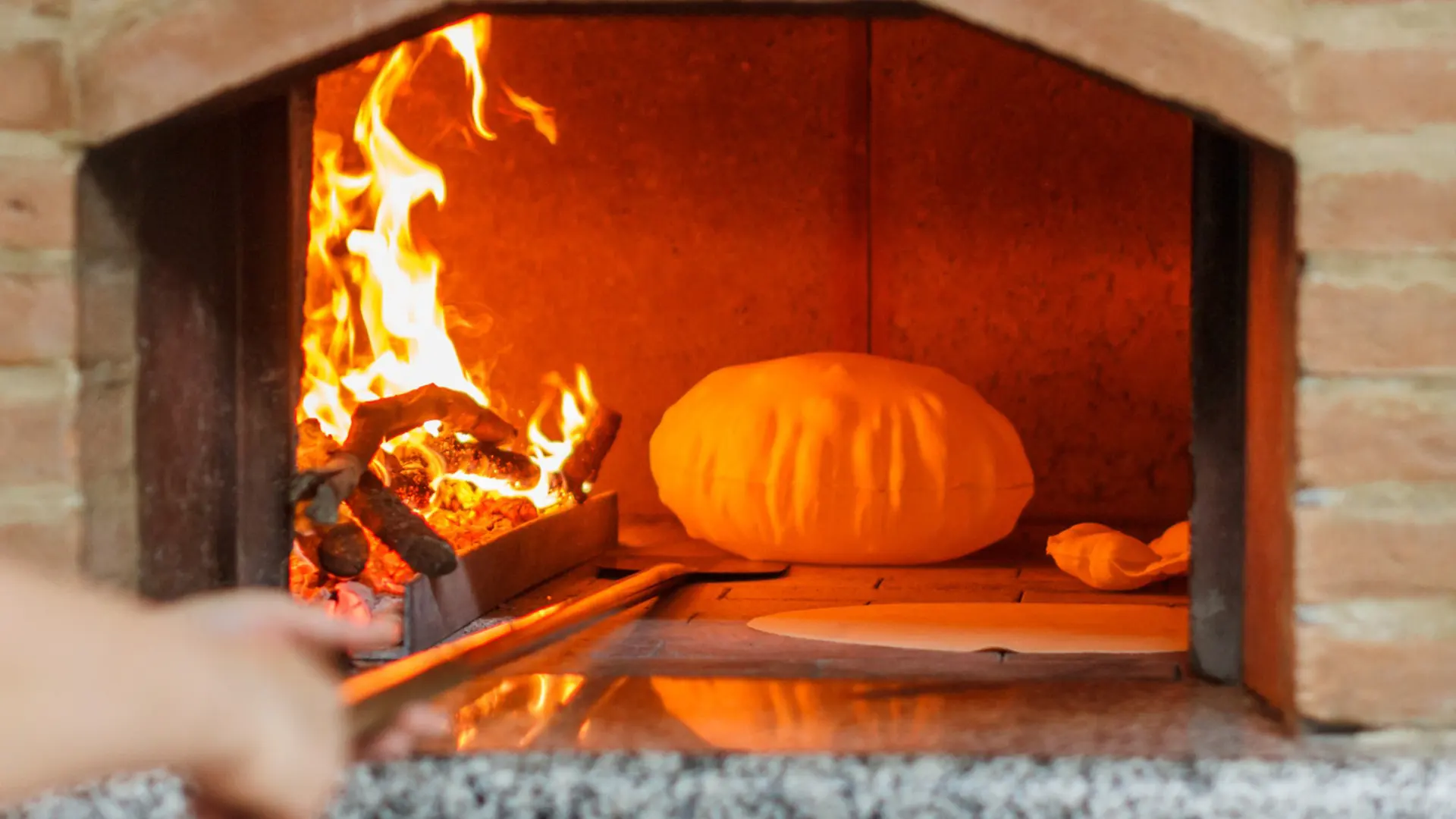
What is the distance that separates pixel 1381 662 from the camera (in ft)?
4.53

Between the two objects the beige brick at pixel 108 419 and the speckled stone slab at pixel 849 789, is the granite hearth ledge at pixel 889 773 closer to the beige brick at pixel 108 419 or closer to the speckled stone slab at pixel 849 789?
the speckled stone slab at pixel 849 789

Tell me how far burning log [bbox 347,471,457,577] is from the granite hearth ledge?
0.46 metres

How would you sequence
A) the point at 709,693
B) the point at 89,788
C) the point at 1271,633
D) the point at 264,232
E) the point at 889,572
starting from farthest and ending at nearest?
the point at 889,572
the point at 264,232
the point at 709,693
the point at 1271,633
the point at 89,788

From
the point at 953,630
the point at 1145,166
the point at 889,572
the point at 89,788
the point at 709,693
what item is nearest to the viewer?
the point at 89,788

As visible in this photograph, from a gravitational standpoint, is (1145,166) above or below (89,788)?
above

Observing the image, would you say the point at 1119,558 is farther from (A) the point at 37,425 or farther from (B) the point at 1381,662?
(A) the point at 37,425

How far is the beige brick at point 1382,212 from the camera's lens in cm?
137

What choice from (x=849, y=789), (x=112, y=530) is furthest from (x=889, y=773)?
(x=112, y=530)

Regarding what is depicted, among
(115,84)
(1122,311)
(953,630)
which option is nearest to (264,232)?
(115,84)

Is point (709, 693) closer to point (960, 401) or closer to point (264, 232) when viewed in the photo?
point (264, 232)

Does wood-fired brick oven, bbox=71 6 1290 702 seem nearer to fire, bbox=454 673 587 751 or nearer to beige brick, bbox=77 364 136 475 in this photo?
fire, bbox=454 673 587 751

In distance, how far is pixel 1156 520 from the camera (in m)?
2.72

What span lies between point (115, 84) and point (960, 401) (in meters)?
1.38

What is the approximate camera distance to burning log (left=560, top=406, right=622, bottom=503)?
8.41 ft
